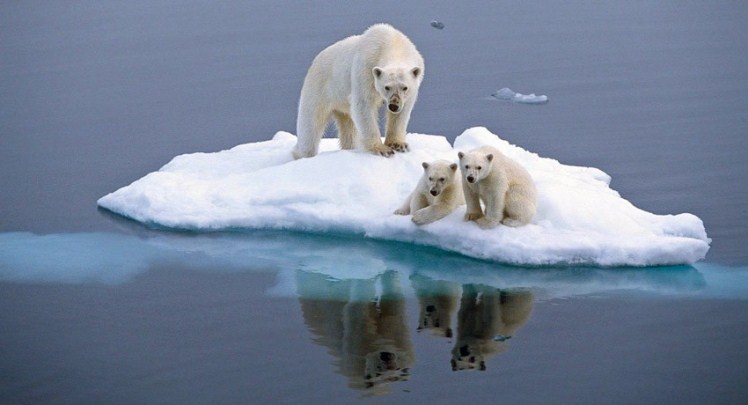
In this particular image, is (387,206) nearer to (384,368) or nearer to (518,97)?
(384,368)

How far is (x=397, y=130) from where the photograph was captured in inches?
417

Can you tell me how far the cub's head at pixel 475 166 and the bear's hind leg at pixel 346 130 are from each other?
2.98 meters

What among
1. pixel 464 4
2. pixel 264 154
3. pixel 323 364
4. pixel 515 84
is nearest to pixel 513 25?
pixel 464 4

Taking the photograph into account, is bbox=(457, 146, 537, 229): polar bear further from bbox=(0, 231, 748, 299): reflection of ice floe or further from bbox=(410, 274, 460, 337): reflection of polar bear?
bbox=(410, 274, 460, 337): reflection of polar bear

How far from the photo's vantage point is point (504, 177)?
8.95m

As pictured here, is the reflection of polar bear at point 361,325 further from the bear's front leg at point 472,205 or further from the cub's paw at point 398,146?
the cub's paw at point 398,146

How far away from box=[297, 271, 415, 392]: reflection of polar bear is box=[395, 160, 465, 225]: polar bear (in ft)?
1.93

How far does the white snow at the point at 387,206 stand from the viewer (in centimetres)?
902

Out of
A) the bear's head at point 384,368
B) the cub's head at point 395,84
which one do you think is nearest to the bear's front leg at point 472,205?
the cub's head at point 395,84

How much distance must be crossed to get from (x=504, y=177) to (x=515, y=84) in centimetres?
722

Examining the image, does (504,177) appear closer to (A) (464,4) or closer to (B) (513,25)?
(B) (513,25)

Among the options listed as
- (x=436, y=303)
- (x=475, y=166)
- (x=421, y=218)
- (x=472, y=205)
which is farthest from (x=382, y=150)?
(x=436, y=303)

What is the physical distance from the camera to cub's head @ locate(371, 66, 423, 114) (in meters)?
9.89

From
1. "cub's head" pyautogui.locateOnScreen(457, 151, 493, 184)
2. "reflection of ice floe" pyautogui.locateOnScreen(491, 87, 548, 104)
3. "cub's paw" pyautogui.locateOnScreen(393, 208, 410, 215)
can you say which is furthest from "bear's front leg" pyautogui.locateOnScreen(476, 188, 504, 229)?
"reflection of ice floe" pyautogui.locateOnScreen(491, 87, 548, 104)
